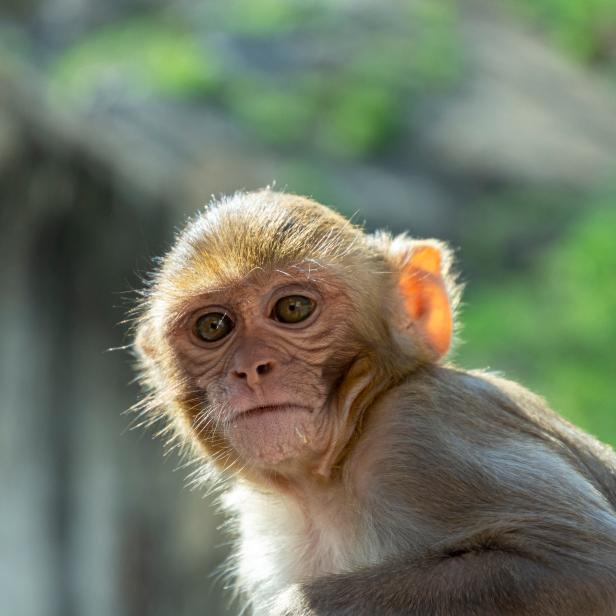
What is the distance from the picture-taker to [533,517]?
448 centimetres

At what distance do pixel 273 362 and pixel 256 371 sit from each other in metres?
0.08

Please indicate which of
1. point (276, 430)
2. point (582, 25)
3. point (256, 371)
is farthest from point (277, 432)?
point (582, 25)

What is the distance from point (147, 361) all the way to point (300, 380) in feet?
3.59

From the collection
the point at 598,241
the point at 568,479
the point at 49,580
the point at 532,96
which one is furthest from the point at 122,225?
the point at 568,479

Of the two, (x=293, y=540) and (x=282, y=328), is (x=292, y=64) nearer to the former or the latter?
(x=293, y=540)

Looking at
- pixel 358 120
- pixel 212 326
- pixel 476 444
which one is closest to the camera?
pixel 476 444

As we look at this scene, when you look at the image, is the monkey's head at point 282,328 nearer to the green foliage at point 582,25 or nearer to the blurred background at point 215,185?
the blurred background at point 215,185

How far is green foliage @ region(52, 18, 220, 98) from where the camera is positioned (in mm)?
15570

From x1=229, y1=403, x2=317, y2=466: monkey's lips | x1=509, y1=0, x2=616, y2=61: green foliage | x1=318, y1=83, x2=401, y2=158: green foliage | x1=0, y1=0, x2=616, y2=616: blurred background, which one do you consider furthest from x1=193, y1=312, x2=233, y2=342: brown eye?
x1=509, y1=0, x2=616, y2=61: green foliage

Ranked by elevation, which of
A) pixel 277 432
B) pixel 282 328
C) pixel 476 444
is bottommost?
pixel 476 444

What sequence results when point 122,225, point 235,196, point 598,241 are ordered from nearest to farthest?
point 235,196 → point 598,241 → point 122,225

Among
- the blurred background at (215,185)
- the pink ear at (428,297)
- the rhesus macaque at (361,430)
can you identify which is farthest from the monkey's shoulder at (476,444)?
the blurred background at (215,185)

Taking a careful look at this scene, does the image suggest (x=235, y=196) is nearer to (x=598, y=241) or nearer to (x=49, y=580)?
(x=598, y=241)

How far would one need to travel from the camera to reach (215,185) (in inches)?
566
